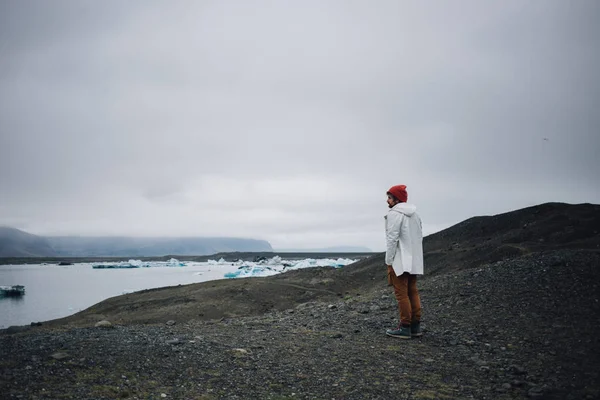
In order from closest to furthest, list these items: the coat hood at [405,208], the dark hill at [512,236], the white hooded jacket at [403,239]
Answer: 1. the white hooded jacket at [403,239]
2. the coat hood at [405,208]
3. the dark hill at [512,236]

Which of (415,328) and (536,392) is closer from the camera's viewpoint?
(536,392)

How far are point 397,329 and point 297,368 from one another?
2506mm

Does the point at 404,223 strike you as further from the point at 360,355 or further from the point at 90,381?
the point at 90,381

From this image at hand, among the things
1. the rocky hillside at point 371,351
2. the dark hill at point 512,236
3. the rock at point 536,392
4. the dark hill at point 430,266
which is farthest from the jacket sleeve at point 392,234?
the dark hill at point 512,236

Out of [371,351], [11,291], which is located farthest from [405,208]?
[11,291]

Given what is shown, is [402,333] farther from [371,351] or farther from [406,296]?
[371,351]

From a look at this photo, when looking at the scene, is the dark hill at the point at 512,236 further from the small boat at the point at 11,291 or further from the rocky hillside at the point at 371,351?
the small boat at the point at 11,291

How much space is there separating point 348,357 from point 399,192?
2754 mm

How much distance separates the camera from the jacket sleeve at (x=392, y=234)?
6.64 m

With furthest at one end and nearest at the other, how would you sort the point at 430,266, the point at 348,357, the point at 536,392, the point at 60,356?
1. the point at 430,266
2. the point at 348,357
3. the point at 60,356
4. the point at 536,392

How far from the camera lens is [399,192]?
22.7ft

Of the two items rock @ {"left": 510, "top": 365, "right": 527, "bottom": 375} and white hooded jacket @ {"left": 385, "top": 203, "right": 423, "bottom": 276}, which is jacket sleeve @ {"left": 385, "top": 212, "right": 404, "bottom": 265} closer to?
white hooded jacket @ {"left": 385, "top": 203, "right": 423, "bottom": 276}

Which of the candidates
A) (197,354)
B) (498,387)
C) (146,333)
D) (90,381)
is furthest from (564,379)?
(146,333)

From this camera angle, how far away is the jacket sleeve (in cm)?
664
